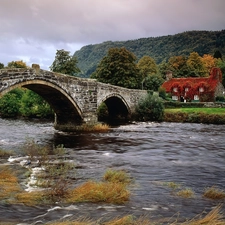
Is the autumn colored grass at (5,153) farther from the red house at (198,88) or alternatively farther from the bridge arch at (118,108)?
the red house at (198,88)

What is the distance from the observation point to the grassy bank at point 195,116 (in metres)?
35.3

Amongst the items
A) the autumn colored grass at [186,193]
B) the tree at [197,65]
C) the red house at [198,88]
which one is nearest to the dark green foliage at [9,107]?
the red house at [198,88]

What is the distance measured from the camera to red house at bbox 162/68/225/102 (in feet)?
183

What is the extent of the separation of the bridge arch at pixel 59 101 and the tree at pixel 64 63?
65.3 ft

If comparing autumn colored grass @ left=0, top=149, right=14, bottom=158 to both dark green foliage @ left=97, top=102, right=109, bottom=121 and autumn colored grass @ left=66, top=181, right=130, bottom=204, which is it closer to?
autumn colored grass @ left=66, top=181, right=130, bottom=204

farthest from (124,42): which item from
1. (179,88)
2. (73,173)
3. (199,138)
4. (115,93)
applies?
(73,173)

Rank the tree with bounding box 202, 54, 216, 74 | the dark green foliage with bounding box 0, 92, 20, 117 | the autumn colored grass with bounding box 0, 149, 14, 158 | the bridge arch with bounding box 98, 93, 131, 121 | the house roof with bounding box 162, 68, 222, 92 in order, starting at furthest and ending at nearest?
the tree with bounding box 202, 54, 216, 74 < the house roof with bounding box 162, 68, 222, 92 < the dark green foliage with bounding box 0, 92, 20, 117 < the bridge arch with bounding box 98, 93, 131, 121 < the autumn colored grass with bounding box 0, 149, 14, 158

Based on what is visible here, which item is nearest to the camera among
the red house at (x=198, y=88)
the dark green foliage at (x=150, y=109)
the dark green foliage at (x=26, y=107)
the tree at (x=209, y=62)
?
the dark green foliage at (x=150, y=109)

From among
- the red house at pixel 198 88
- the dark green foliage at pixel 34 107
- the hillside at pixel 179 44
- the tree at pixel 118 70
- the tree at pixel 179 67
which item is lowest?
the dark green foliage at pixel 34 107

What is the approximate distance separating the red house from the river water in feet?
101

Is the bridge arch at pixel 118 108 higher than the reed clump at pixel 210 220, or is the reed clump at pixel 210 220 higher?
the bridge arch at pixel 118 108

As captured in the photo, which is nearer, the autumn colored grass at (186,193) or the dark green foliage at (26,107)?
the autumn colored grass at (186,193)

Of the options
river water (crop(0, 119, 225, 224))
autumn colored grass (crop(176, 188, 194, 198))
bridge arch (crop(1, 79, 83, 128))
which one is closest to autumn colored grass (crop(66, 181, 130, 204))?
river water (crop(0, 119, 225, 224))

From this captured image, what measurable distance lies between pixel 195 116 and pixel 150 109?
570cm
